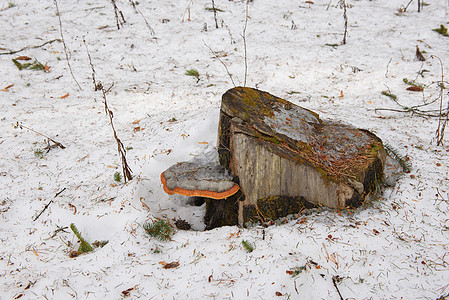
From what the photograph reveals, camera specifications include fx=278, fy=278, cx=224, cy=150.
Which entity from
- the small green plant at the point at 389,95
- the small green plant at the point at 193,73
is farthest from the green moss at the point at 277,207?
the small green plant at the point at 193,73

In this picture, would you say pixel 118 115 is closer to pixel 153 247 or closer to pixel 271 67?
pixel 153 247

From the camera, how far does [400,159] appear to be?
3.56 meters

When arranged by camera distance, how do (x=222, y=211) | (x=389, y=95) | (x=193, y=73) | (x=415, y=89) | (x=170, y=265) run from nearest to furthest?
1. (x=170, y=265)
2. (x=222, y=211)
3. (x=389, y=95)
4. (x=415, y=89)
5. (x=193, y=73)

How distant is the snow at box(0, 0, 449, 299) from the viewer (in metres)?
2.34

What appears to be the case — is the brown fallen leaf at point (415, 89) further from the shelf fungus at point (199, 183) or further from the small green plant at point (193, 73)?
the shelf fungus at point (199, 183)

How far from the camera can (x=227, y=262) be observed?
248 centimetres

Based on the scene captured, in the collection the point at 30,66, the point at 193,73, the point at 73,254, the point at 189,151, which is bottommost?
the point at 73,254

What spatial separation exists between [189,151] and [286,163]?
5.54 feet

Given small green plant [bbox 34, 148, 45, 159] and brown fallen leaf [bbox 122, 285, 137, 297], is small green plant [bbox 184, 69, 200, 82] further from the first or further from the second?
brown fallen leaf [bbox 122, 285, 137, 297]

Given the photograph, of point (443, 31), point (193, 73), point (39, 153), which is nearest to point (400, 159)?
point (193, 73)

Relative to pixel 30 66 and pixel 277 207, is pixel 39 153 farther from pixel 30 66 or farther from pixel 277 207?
pixel 30 66

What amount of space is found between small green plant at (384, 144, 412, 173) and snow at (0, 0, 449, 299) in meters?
0.12

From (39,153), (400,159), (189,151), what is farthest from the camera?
(39,153)

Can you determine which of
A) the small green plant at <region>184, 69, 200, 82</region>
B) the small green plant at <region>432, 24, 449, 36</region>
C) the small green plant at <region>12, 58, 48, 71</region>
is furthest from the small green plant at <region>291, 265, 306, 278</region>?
the small green plant at <region>432, 24, 449, 36</region>
